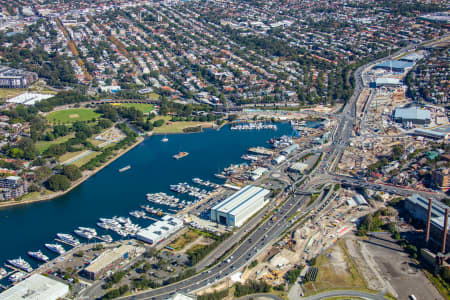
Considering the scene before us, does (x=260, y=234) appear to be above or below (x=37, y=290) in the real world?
above

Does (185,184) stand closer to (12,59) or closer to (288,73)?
(288,73)

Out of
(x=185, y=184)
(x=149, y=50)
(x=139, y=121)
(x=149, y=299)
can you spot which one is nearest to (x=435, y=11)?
(x=149, y=50)

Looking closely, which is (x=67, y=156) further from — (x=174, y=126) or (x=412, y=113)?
(x=412, y=113)

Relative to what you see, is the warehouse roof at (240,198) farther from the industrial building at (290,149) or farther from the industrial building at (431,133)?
the industrial building at (431,133)

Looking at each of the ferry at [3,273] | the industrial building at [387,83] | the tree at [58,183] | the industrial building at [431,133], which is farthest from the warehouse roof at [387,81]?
the ferry at [3,273]

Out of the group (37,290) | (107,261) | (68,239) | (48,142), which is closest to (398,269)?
(107,261)

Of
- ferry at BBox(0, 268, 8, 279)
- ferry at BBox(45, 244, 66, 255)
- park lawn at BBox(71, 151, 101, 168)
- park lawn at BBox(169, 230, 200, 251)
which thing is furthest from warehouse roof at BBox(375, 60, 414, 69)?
ferry at BBox(0, 268, 8, 279)
